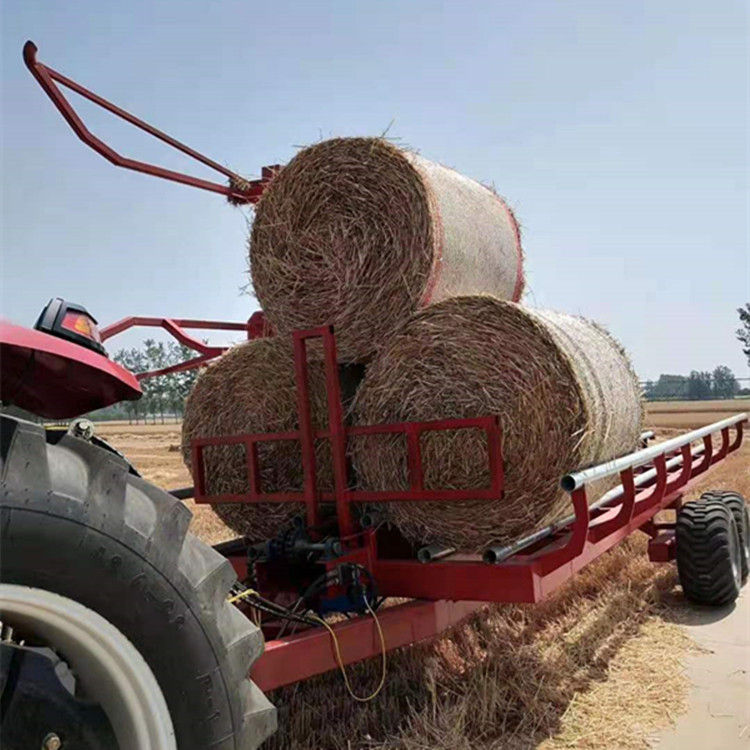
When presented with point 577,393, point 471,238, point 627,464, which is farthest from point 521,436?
point 471,238

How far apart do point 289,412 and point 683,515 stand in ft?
9.43

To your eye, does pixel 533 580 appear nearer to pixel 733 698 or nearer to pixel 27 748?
pixel 733 698

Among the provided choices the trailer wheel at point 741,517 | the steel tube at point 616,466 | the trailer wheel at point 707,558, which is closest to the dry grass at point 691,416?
the trailer wheel at point 741,517

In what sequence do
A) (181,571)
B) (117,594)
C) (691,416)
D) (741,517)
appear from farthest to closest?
(691,416)
(741,517)
(181,571)
(117,594)

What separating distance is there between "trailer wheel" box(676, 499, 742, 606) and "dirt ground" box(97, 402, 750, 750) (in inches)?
8.8

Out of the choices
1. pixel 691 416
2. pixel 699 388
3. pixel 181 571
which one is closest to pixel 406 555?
pixel 181 571

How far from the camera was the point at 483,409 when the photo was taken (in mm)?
3488

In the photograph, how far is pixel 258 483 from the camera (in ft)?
12.5

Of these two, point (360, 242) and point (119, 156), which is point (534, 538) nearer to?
point (360, 242)

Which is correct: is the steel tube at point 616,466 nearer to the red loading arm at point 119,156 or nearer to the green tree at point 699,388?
the red loading arm at point 119,156

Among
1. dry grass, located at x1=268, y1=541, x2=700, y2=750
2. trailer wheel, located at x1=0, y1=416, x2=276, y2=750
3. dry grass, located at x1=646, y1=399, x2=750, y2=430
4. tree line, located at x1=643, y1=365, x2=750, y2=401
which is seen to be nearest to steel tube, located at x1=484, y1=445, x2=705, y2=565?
dry grass, located at x1=268, y1=541, x2=700, y2=750

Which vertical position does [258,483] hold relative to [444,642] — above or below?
Answer: above

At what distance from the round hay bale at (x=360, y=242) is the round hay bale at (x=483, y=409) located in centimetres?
19

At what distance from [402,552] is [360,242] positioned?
1.55m
